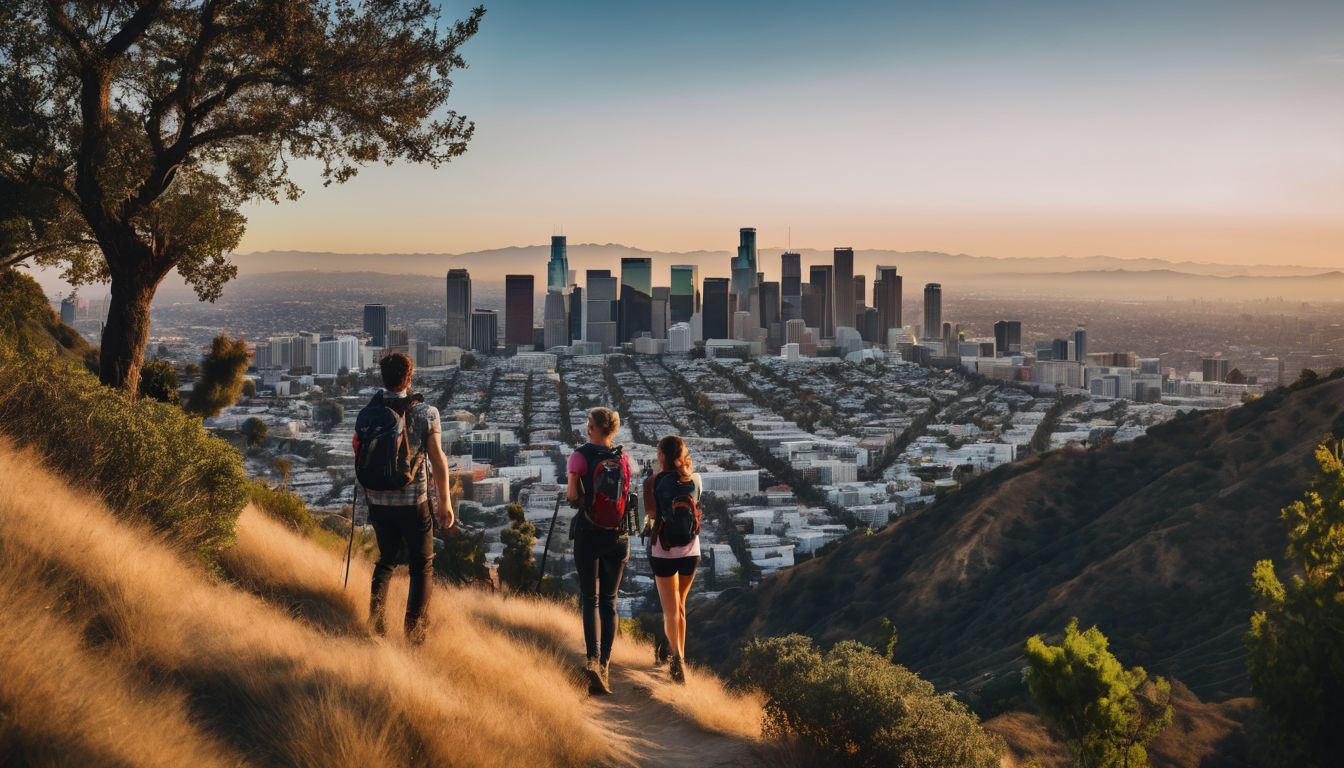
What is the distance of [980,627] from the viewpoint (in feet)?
125

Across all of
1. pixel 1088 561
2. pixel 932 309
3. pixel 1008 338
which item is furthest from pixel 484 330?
pixel 1088 561

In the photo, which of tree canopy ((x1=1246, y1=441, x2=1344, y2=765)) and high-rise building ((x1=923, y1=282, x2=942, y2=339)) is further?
high-rise building ((x1=923, y1=282, x2=942, y2=339))

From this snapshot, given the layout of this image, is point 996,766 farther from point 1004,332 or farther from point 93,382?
point 1004,332

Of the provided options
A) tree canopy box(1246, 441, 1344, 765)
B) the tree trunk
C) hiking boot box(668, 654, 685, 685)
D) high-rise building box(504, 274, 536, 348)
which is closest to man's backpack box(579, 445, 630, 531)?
hiking boot box(668, 654, 685, 685)

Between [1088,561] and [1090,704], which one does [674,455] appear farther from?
[1088,561]

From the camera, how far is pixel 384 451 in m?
5.71

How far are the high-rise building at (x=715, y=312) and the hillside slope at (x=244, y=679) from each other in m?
187

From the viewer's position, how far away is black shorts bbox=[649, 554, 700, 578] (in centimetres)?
678

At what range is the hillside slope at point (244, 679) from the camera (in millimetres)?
3715

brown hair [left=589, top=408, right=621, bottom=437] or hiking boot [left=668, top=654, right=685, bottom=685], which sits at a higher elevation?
brown hair [left=589, top=408, right=621, bottom=437]

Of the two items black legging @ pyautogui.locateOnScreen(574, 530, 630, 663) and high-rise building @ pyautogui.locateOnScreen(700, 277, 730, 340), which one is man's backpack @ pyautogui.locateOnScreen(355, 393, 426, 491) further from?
high-rise building @ pyautogui.locateOnScreen(700, 277, 730, 340)

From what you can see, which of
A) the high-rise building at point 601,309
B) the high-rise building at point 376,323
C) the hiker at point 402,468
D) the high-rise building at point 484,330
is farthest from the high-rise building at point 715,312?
the hiker at point 402,468

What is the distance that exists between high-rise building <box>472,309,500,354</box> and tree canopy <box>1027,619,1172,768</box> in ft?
423

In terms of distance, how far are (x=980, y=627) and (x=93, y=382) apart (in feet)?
113
